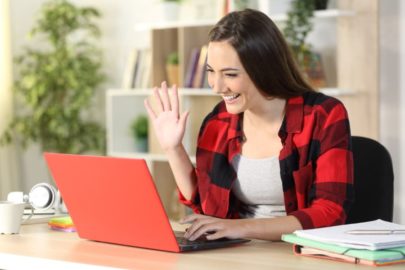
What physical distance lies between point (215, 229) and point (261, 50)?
0.53 metres

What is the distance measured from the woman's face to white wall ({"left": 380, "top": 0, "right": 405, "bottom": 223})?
6.52 ft

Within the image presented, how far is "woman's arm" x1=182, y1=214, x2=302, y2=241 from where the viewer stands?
6.33ft

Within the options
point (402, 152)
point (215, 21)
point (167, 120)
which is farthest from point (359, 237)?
point (215, 21)

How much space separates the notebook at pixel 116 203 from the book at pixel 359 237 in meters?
0.23

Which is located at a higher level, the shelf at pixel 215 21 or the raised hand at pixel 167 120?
the shelf at pixel 215 21

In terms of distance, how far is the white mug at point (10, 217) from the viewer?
2166 millimetres

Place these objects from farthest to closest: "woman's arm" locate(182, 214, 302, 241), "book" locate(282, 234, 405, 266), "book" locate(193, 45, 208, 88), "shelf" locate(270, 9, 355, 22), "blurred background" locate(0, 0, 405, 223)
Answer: "book" locate(193, 45, 208, 88) < "blurred background" locate(0, 0, 405, 223) < "shelf" locate(270, 9, 355, 22) < "woman's arm" locate(182, 214, 302, 241) < "book" locate(282, 234, 405, 266)

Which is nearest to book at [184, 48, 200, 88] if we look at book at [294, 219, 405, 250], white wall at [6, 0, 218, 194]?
white wall at [6, 0, 218, 194]

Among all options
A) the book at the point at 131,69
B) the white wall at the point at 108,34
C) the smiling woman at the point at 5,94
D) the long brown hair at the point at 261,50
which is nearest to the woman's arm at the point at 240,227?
the long brown hair at the point at 261,50

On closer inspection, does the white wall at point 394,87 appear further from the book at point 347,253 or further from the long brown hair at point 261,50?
the book at point 347,253

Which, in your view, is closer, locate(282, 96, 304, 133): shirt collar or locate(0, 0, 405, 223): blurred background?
locate(282, 96, 304, 133): shirt collar

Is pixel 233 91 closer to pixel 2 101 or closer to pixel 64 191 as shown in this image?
pixel 64 191

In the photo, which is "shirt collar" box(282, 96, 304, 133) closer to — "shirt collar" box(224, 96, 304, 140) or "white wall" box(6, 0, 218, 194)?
"shirt collar" box(224, 96, 304, 140)

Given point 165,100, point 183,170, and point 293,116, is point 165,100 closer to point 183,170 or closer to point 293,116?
point 183,170
